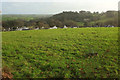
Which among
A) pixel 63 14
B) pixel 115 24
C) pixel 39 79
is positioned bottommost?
pixel 39 79

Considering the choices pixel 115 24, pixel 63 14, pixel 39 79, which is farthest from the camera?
pixel 63 14

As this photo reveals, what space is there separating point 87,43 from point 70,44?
1.53 metres

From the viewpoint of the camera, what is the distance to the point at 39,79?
6168 millimetres

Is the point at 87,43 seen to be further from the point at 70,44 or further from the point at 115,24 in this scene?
the point at 115,24

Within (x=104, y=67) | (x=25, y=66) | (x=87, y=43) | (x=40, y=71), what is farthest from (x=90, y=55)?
(x=25, y=66)

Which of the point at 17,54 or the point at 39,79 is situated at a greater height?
the point at 17,54

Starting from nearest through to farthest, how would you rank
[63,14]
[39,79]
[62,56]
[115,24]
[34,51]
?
[39,79], [62,56], [34,51], [115,24], [63,14]

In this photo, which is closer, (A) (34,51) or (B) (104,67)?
(B) (104,67)

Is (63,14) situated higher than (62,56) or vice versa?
(63,14)

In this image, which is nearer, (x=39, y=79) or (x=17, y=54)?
(x=39, y=79)

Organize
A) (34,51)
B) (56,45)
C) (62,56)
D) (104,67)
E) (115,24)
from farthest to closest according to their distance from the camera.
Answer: (115,24)
(56,45)
(34,51)
(62,56)
(104,67)

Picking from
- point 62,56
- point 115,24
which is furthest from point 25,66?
point 115,24

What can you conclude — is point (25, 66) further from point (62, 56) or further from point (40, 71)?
point (62, 56)

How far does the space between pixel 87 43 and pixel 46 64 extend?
193 inches
